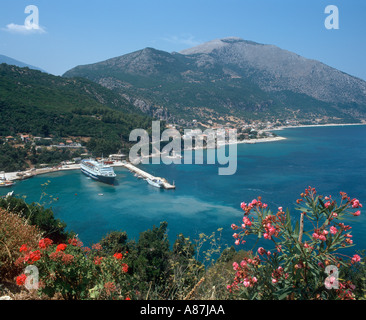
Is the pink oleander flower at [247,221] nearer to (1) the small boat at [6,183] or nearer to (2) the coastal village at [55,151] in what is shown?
(2) the coastal village at [55,151]

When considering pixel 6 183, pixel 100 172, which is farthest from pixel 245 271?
pixel 6 183

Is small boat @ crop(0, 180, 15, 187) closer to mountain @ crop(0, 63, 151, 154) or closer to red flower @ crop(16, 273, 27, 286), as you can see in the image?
mountain @ crop(0, 63, 151, 154)

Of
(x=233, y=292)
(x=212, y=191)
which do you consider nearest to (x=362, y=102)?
(x=212, y=191)

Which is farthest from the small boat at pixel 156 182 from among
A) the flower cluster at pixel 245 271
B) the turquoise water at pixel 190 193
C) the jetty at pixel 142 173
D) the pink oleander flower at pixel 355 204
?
the pink oleander flower at pixel 355 204

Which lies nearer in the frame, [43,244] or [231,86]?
[43,244]

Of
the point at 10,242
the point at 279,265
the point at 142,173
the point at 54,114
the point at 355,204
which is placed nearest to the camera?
the point at 355,204

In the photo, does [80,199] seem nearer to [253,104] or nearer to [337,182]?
[337,182]

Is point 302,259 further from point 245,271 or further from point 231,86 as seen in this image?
point 231,86
